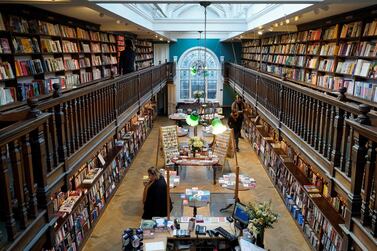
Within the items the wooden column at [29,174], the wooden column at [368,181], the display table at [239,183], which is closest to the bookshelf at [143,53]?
the display table at [239,183]

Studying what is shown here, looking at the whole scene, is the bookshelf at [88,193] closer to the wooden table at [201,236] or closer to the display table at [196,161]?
the wooden table at [201,236]

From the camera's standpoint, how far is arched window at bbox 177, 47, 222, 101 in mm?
20344

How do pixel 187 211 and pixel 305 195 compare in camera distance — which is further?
pixel 187 211

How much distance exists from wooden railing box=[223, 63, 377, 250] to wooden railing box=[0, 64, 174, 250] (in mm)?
2740

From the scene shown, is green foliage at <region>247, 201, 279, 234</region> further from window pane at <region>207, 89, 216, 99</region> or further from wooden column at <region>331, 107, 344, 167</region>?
window pane at <region>207, 89, 216, 99</region>

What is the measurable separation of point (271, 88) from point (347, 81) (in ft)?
4.71

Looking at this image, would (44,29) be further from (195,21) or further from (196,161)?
(195,21)

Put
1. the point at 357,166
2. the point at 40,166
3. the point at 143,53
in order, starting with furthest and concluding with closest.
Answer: the point at 143,53 < the point at 40,166 < the point at 357,166

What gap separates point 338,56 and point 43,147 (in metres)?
6.05

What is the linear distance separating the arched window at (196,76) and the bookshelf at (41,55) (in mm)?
11036

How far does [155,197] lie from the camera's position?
598 centimetres

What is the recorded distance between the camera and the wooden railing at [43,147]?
2.72 meters

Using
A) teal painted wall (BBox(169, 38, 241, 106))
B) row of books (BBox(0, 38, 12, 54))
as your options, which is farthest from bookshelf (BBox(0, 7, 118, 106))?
teal painted wall (BBox(169, 38, 241, 106))

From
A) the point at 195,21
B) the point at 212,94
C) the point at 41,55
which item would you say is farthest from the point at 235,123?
the point at 212,94
